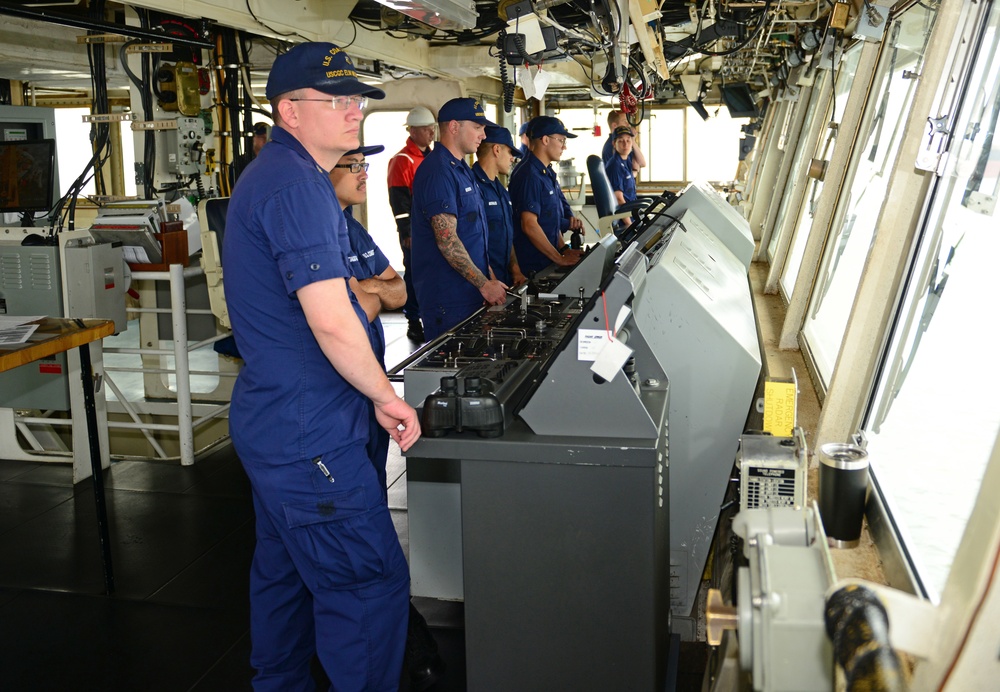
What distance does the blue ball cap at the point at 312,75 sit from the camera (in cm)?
216

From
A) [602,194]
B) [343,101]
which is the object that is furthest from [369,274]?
[602,194]

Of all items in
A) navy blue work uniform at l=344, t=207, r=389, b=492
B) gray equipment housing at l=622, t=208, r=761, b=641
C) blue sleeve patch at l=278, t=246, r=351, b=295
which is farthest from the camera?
gray equipment housing at l=622, t=208, r=761, b=641

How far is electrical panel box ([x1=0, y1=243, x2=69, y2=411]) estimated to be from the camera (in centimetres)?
470

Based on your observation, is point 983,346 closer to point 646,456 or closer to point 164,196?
point 646,456

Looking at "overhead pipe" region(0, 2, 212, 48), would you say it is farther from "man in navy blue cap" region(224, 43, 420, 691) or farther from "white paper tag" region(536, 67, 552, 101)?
"man in navy blue cap" region(224, 43, 420, 691)

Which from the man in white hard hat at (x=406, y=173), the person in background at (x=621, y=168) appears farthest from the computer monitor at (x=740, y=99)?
the man in white hard hat at (x=406, y=173)

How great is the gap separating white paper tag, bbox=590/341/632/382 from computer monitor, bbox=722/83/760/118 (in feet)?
33.0

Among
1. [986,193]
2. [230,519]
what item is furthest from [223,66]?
[986,193]

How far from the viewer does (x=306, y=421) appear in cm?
214

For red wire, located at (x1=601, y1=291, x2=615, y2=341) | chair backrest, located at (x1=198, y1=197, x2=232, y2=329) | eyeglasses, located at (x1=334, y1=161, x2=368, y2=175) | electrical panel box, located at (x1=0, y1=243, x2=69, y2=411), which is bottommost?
electrical panel box, located at (x1=0, y1=243, x2=69, y2=411)

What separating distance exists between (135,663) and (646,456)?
1951 mm

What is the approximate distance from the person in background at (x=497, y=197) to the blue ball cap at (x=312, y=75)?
2502 mm

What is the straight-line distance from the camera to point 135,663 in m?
2.97

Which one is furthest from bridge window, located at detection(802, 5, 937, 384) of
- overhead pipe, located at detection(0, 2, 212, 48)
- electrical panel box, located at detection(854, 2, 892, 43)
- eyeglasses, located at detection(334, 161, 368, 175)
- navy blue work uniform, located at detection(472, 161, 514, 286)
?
overhead pipe, located at detection(0, 2, 212, 48)
